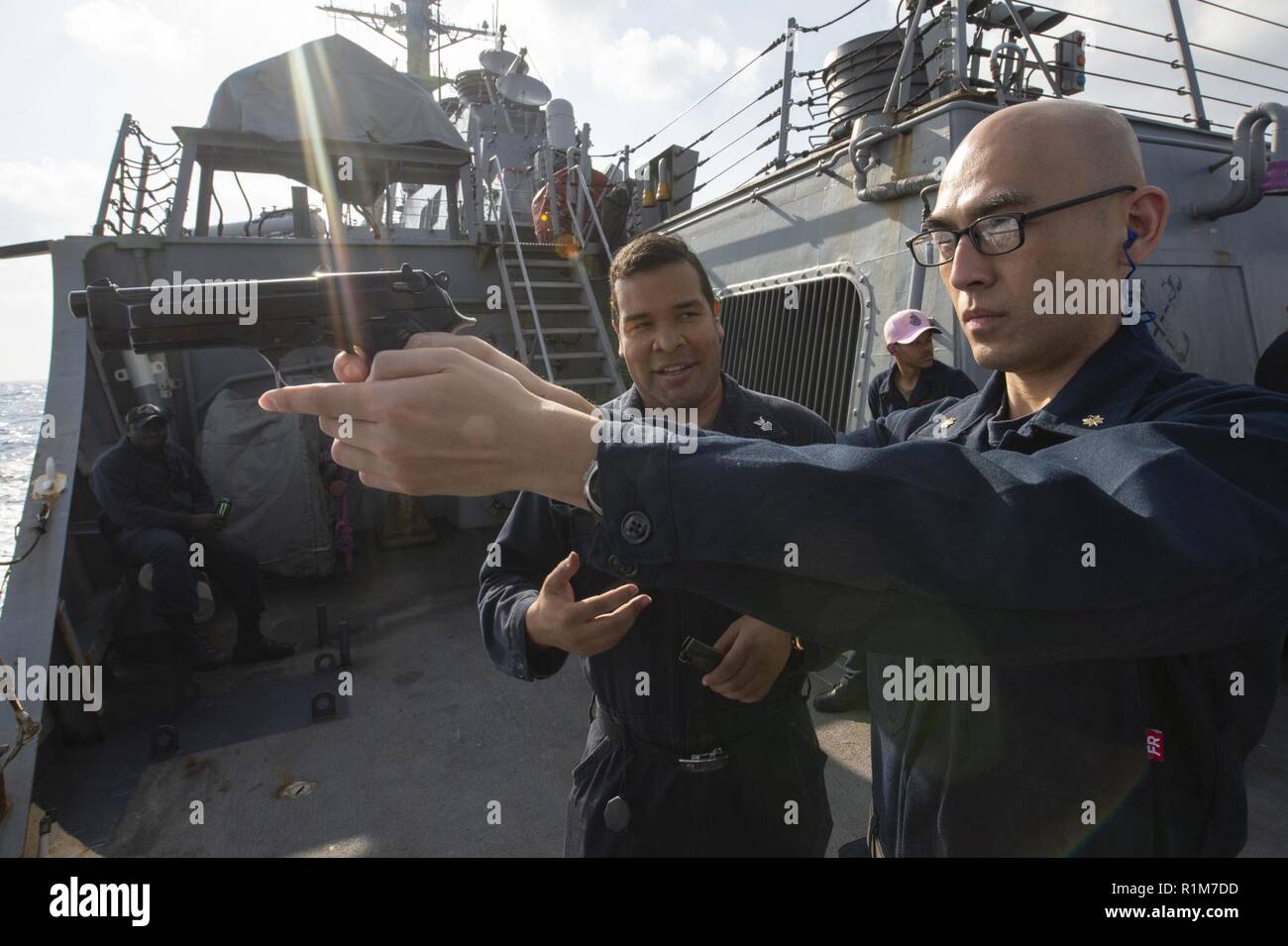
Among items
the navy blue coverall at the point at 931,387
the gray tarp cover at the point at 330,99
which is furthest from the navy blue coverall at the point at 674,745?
the gray tarp cover at the point at 330,99

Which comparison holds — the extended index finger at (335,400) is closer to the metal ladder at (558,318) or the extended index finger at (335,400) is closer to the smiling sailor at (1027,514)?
the smiling sailor at (1027,514)

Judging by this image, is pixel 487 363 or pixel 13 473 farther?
pixel 13 473

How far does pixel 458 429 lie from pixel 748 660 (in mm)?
1014

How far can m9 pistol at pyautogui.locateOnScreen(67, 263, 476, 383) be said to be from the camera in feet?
4.31

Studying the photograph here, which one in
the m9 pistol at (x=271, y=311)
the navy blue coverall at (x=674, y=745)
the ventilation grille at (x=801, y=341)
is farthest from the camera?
the ventilation grille at (x=801, y=341)

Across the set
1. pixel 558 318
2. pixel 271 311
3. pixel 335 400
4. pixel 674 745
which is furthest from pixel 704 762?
pixel 558 318

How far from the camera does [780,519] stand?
734 mm

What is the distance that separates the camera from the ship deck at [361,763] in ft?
10.3

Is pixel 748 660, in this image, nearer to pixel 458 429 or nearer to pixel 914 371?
pixel 458 429

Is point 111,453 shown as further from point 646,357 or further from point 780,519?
point 780,519

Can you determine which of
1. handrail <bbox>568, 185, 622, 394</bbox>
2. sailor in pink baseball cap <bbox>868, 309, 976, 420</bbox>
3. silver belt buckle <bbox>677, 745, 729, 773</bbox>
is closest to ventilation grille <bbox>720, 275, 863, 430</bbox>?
sailor in pink baseball cap <bbox>868, 309, 976, 420</bbox>

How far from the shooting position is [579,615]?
150cm

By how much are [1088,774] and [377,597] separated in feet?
20.2

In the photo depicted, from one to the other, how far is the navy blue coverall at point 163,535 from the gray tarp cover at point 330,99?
146 inches
